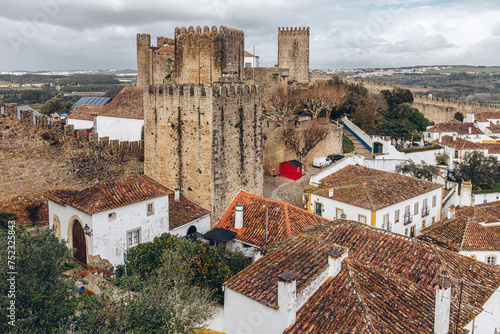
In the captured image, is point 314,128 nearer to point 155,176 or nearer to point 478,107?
point 155,176

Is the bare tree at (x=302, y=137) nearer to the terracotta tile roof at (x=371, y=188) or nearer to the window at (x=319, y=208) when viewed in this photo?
the terracotta tile roof at (x=371, y=188)

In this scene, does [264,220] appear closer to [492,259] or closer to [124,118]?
[492,259]

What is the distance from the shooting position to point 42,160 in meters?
16.1

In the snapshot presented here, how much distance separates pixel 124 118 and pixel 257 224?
11.8 meters

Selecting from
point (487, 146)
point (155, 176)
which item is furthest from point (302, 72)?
point (155, 176)

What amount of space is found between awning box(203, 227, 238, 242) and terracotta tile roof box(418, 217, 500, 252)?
25.7ft

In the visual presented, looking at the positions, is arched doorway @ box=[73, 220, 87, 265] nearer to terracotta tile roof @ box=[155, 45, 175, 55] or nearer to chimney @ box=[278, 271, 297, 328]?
chimney @ box=[278, 271, 297, 328]

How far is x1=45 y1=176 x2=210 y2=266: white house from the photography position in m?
12.2

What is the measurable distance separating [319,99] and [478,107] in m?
24.1

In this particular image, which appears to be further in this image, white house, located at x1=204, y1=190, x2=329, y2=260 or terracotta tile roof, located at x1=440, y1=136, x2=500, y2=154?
terracotta tile roof, located at x1=440, y1=136, x2=500, y2=154

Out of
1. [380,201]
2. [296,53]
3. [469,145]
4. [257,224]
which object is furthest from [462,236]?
[296,53]

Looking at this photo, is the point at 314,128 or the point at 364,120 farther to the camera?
the point at 364,120

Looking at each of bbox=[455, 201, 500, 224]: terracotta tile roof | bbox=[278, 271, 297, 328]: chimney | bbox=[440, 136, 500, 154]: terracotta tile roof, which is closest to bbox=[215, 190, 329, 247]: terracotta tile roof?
bbox=[278, 271, 297, 328]: chimney

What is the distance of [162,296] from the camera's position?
7.52 metres
